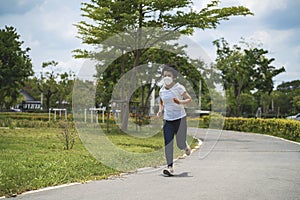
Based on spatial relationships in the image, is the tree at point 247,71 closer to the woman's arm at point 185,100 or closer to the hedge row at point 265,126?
the hedge row at point 265,126

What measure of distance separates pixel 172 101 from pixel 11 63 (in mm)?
34437

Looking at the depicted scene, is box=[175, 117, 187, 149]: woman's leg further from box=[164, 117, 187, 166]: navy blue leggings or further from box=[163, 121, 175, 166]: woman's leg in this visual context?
box=[163, 121, 175, 166]: woman's leg

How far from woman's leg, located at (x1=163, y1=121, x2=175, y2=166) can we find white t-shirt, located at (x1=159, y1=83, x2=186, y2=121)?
12 cm

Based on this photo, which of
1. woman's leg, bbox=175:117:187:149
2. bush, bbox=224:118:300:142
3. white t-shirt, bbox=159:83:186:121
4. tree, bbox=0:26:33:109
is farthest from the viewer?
tree, bbox=0:26:33:109

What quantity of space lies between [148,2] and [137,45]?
2.80 metres

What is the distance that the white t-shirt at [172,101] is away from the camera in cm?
732

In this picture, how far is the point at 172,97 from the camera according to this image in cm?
729

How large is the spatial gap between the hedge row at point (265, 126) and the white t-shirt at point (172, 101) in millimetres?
11078

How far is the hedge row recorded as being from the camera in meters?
18.5

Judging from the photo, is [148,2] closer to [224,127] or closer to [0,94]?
[224,127]

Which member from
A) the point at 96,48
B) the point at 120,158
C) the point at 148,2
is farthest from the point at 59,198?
the point at 96,48

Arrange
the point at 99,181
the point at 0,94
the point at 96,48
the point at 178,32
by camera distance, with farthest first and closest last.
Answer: the point at 0,94
the point at 96,48
the point at 178,32
the point at 99,181

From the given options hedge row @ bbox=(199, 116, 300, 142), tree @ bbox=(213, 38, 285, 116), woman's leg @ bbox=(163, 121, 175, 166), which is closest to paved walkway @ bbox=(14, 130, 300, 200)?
woman's leg @ bbox=(163, 121, 175, 166)

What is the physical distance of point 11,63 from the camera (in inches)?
1542
